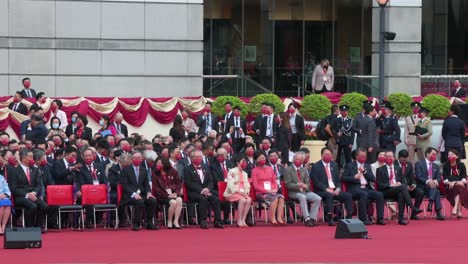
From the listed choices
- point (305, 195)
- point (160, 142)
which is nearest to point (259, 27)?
point (160, 142)

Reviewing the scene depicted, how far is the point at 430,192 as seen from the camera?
1214 inches

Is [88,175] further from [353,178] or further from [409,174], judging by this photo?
[409,174]

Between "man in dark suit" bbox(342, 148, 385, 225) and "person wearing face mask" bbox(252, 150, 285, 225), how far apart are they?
162 cm

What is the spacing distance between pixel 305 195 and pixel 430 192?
3233 mm

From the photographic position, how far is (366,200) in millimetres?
29547

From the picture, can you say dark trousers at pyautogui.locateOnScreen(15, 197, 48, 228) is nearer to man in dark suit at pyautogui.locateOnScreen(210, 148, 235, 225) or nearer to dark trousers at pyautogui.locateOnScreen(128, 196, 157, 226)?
dark trousers at pyautogui.locateOnScreen(128, 196, 157, 226)

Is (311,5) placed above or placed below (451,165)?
above

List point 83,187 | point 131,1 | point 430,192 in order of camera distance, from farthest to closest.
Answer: point 131,1 → point 430,192 → point 83,187

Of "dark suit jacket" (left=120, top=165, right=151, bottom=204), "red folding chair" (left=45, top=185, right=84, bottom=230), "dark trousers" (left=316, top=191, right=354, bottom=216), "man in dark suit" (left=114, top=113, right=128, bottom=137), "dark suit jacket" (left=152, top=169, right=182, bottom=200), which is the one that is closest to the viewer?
"red folding chair" (left=45, top=185, right=84, bottom=230)

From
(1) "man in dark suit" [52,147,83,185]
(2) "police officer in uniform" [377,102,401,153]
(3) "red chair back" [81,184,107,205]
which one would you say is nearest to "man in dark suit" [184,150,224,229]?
(3) "red chair back" [81,184,107,205]

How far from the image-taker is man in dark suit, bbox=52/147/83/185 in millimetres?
28750

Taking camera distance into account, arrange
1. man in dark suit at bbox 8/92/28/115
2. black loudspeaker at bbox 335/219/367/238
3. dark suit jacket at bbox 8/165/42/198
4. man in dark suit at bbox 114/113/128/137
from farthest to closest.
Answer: man in dark suit at bbox 8/92/28/115 → man in dark suit at bbox 114/113/128/137 → dark suit jacket at bbox 8/165/42/198 → black loudspeaker at bbox 335/219/367/238

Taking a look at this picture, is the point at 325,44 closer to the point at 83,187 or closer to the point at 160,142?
the point at 160,142

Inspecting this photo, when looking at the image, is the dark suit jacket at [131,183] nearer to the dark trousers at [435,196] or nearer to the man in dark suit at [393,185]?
the man in dark suit at [393,185]
